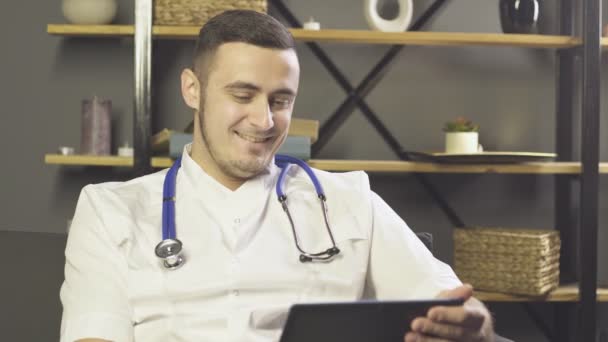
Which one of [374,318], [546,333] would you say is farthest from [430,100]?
[374,318]

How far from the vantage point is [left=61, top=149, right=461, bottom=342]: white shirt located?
1.46m

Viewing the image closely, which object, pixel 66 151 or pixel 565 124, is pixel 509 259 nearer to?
pixel 565 124

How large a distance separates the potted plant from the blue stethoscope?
1043 mm

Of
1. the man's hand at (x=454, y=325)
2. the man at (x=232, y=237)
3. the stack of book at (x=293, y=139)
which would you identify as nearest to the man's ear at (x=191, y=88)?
the man at (x=232, y=237)

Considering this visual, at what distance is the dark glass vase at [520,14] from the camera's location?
2.68m

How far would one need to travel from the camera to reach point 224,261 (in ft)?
4.92

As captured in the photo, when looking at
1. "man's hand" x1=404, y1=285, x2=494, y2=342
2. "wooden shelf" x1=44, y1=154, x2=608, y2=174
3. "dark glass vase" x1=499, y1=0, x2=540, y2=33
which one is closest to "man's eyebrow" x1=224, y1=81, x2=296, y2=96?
"man's hand" x1=404, y1=285, x2=494, y2=342

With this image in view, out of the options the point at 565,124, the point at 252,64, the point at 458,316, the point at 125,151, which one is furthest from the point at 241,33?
the point at 565,124

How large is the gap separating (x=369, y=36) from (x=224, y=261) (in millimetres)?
1270

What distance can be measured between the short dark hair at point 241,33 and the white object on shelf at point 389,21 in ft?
3.67

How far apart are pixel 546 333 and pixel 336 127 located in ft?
3.28

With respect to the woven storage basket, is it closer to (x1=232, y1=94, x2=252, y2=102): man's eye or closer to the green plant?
the green plant

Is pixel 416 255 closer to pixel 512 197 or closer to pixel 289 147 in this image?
pixel 289 147

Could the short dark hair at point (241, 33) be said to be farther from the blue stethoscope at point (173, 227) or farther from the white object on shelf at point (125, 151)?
the white object on shelf at point (125, 151)
